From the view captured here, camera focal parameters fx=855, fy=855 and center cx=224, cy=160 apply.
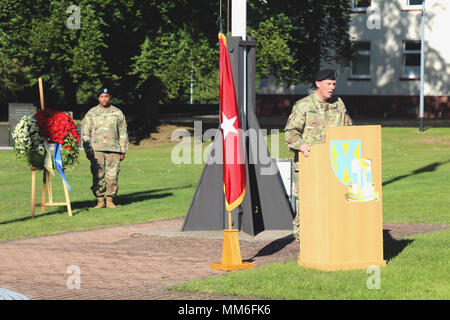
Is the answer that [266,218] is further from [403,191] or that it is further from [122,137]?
[403,191]

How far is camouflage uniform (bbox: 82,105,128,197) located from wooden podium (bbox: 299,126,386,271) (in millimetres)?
6975

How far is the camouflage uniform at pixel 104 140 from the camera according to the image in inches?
601

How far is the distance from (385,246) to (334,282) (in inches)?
102

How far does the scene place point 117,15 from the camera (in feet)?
109

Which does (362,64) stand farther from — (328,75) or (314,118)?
(328,75)

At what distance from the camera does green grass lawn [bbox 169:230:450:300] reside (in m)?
7.62

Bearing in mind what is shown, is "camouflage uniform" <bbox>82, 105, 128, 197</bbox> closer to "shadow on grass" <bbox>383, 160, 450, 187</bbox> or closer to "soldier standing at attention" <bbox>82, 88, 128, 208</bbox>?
"soldier standing at attention" <bbox>82, 88, 128, 208</bbox>

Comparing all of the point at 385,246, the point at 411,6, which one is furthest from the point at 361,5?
the point at 385,246

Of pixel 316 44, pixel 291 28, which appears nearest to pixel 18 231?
pixel 291 28
